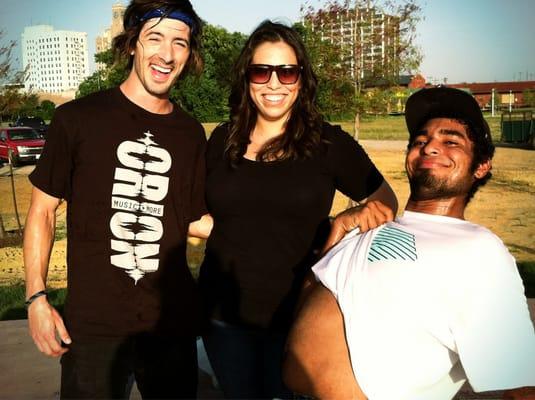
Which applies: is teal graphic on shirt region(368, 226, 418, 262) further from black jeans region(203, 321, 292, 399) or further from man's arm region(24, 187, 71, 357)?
man's arm region(24, 187, 71, 357)

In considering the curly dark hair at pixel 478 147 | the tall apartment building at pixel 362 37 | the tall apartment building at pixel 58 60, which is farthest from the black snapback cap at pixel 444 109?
the tall apartment building at pixel 58 60

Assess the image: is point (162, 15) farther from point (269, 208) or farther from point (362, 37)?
point (362, 37)

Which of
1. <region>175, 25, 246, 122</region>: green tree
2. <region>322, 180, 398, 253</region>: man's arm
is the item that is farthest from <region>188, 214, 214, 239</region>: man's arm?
<region>175, 25, 246, 122</region>: green tree

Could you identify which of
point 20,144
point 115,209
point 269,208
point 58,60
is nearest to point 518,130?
point 20,144

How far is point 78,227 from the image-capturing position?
7.66 ft

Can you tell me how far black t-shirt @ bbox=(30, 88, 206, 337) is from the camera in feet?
7.54

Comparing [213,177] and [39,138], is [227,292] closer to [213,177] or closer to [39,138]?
[213,177]

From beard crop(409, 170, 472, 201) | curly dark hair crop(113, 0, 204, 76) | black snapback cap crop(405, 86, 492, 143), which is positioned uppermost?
curly dark hair crop(113, 0, 204, 76)

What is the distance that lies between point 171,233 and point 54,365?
8.32 feet

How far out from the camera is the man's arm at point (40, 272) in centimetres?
222

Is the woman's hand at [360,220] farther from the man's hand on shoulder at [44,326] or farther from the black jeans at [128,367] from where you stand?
the man's hand on shoulder at [44,326]

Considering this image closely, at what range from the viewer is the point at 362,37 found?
1205cm

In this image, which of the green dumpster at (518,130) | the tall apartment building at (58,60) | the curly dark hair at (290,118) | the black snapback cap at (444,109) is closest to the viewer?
the black snapback cap at (444,109)

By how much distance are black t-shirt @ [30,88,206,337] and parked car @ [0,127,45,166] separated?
20387 mm
